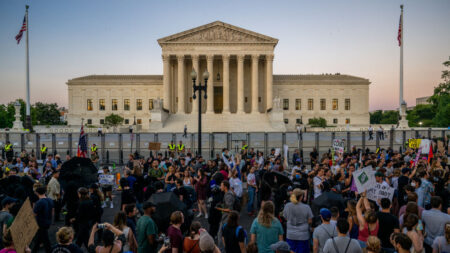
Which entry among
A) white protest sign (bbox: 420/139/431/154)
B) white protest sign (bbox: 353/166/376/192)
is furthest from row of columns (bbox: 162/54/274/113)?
white protest sign (bbox: 353/166/376/192)

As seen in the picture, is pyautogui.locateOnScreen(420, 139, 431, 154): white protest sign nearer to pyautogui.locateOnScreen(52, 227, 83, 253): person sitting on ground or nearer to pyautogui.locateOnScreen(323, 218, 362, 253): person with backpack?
pyautogui.locateOnScreen(323, 218, 362, 253): person with backpack

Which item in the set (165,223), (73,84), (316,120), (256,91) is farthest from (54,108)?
(165,223)

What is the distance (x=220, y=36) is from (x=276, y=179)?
49.9 meters

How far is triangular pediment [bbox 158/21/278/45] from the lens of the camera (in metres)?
55.5

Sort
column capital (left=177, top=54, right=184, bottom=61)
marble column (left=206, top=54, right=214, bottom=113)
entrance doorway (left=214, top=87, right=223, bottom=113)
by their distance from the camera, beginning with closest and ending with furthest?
1. marble column (left=206, top=54, right=214, bottom=113)
2. column capital (left=177, top=54, right=184, bottom=61)
3. entrance doorway (left=214, top=87, right=223, bottom=113)

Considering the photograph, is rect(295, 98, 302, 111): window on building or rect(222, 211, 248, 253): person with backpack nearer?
rect(222, 211, 248, 253): person with backpack

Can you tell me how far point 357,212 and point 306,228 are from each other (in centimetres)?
99

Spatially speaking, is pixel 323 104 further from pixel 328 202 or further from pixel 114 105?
pixel 328 202

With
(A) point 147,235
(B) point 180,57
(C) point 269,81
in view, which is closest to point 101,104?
(B) point 180,57

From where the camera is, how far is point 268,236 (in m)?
5.50

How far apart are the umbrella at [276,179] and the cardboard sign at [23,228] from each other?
5859 mm

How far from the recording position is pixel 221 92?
210 feet

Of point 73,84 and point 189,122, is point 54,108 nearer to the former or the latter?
point 73,84

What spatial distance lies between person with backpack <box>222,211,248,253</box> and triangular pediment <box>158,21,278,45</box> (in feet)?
173
